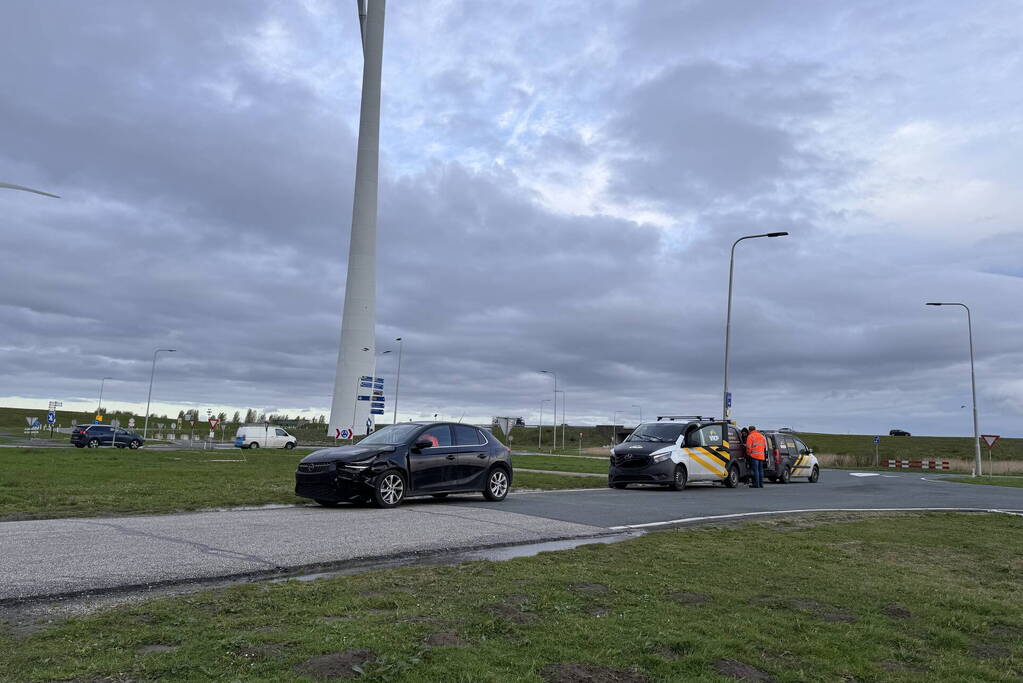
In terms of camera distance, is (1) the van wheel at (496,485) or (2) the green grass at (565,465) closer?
(1) the van wheel at (496,485)

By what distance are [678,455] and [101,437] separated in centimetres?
4302

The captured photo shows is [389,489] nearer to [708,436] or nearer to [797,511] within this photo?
[797,511]

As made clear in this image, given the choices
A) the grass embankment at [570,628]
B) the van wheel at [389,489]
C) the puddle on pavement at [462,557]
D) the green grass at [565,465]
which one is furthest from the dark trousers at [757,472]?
the grass embankment at [570,628]

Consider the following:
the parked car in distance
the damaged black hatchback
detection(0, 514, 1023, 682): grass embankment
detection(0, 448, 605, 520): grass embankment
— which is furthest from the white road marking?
the parked car in distance

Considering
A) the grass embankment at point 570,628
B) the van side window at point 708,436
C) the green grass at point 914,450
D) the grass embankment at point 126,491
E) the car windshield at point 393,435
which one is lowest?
the grass embankment at point 570,628

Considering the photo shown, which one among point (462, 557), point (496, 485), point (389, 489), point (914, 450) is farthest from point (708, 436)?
point (914, 450)

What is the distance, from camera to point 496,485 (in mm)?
15656

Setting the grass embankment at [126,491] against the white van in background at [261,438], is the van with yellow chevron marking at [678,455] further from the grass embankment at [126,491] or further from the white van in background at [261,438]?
the white van in background at [261,438]

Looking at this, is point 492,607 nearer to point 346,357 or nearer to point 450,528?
point 450,528

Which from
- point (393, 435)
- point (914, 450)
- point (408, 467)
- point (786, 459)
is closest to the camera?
point (408, 467)

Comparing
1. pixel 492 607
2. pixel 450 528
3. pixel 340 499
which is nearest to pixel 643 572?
pixel 492 607

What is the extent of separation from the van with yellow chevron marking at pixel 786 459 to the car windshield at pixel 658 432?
5.87 meters

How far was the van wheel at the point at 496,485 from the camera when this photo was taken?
1553 centimetres

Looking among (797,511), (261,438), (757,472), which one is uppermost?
(261,438)
